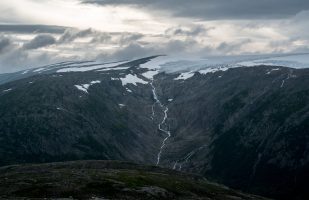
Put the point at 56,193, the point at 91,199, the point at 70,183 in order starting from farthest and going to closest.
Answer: the point at 70,183, the point at 56,193, the point at 91,199

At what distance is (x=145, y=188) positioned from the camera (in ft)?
595

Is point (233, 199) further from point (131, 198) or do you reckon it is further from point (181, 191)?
point (131, 198)

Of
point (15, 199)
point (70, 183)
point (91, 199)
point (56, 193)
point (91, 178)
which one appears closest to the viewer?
point (15, 199)

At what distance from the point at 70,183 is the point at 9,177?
99.6 ft

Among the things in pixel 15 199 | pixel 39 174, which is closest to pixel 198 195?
pixel 39 174

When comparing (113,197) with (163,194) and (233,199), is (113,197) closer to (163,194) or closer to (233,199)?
(163,194)

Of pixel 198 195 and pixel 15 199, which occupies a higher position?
pixel 15 199

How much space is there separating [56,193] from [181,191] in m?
56.0

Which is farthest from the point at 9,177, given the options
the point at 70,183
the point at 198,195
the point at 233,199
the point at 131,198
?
the point at 233,199

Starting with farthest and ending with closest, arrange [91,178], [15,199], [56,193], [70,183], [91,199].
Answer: [91,178], [70,183], [56,193], [91,199], [15,199]

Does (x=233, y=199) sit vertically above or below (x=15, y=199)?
below

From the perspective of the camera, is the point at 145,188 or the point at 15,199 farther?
the point at 145,188

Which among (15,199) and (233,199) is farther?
(233,199)

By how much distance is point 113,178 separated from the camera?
651ft
